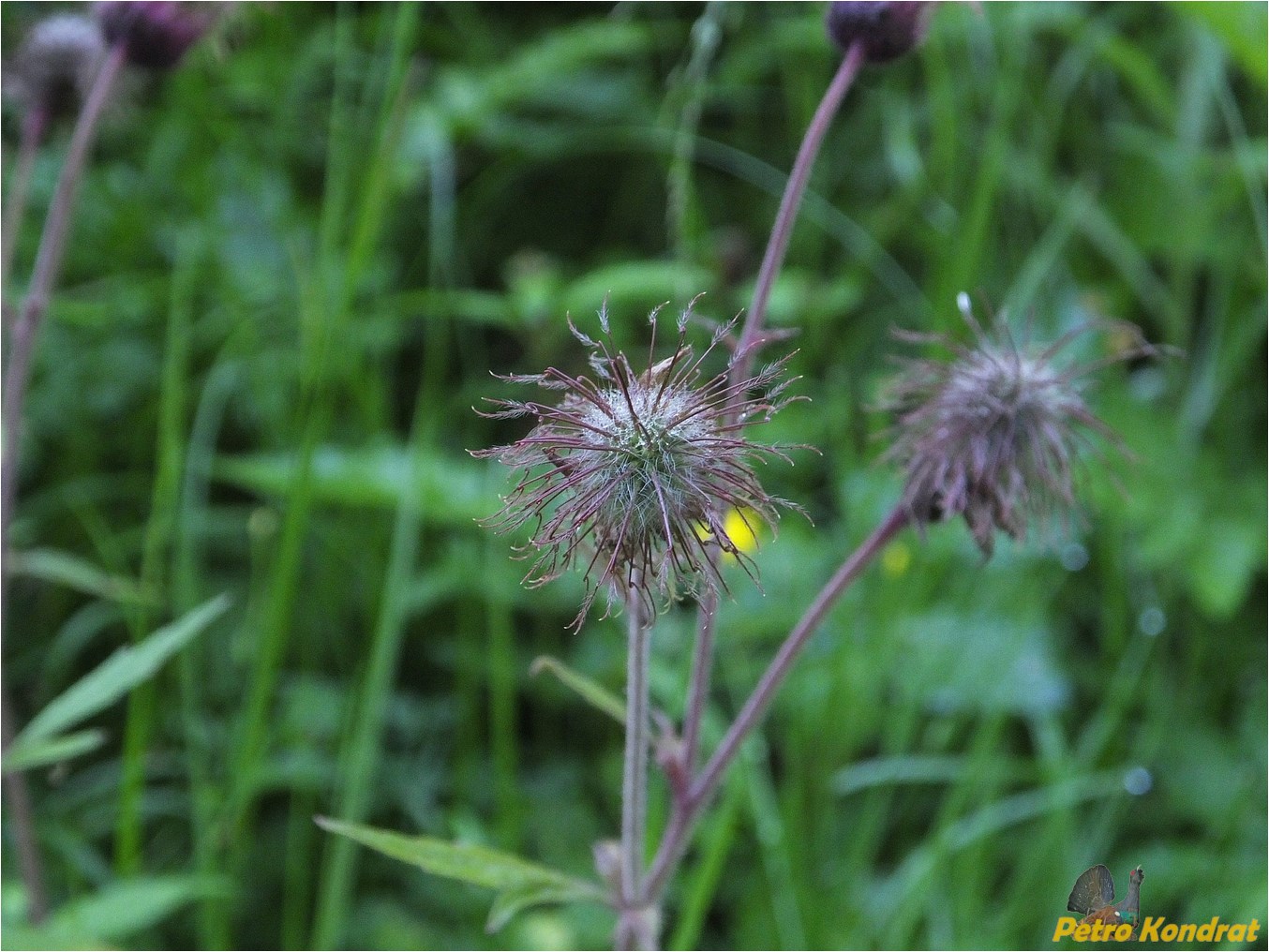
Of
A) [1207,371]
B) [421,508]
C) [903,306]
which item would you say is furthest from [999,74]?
[421,508]

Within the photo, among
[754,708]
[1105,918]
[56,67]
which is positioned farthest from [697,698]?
[56,67]

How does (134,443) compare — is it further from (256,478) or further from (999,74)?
(999,74)

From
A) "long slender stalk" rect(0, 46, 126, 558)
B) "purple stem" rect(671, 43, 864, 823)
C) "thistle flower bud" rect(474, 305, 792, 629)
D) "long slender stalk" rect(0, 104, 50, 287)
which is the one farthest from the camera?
"long slender stalk" rect(0, 104, 50, 287)

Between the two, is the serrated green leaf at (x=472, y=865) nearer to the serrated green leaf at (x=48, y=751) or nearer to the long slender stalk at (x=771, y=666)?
the long slender stalk at (x=771, y=666)

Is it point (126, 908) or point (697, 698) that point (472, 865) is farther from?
point (126, 908)

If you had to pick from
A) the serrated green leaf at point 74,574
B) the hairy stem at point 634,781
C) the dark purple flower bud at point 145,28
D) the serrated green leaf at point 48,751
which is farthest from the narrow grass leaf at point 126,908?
the dark purple flower bud at point 145,28

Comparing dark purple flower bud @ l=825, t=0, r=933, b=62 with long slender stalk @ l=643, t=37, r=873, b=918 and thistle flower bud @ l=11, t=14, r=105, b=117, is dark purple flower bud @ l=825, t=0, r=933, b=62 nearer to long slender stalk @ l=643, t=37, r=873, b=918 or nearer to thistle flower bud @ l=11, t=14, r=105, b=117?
long slender stalk @ l=643, t=37, r=873, b=918

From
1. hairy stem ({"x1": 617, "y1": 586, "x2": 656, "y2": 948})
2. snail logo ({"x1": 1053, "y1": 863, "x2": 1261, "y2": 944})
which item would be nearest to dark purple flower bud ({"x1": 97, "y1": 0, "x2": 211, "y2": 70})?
hairy stem ({"x1": 617, "y1": 586, "x2": 656, "y2": 948})

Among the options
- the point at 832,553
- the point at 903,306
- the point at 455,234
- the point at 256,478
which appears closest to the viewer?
the point at 256,478
